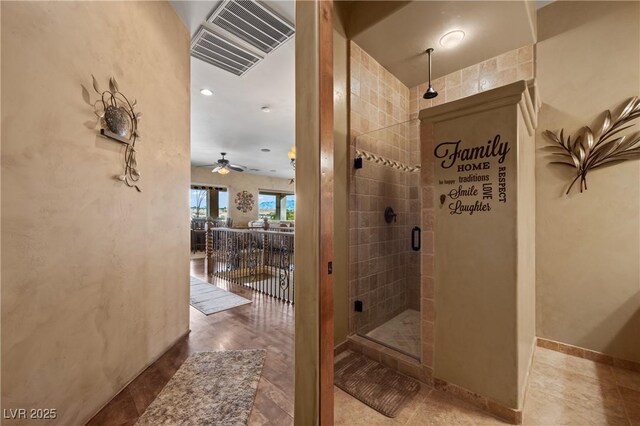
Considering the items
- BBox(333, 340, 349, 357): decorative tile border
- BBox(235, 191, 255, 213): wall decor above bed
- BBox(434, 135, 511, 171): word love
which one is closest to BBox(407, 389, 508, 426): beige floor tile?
BBox(333, 340, 349, 357): decorative tile border

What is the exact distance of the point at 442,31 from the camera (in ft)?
7.48

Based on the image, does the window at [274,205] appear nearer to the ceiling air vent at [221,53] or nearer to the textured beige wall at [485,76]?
the ceiling air vent at [221,53]

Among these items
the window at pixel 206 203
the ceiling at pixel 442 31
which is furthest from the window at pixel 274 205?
the ceiling at pixel 442 31

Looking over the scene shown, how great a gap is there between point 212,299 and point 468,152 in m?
3.58

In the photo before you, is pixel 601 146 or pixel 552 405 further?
pixel 601 146

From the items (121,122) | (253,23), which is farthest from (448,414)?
(253,23)

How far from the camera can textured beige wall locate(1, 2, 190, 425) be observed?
45.3 inches

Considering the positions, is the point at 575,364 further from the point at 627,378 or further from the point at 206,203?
the point at 206,203

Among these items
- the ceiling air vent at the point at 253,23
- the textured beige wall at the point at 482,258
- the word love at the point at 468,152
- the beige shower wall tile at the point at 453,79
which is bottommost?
the textured beige wall at the point at 482,258

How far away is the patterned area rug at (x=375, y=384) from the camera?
1.64 m

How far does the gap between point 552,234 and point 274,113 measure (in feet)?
13.4

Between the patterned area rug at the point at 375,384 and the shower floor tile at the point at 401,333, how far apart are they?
24cm

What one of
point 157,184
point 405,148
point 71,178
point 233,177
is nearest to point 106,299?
point 71,178

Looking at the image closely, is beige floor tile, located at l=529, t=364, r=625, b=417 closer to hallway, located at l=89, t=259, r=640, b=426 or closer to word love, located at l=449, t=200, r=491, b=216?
hallway, located at l=89, t=259, r=640, b=426
